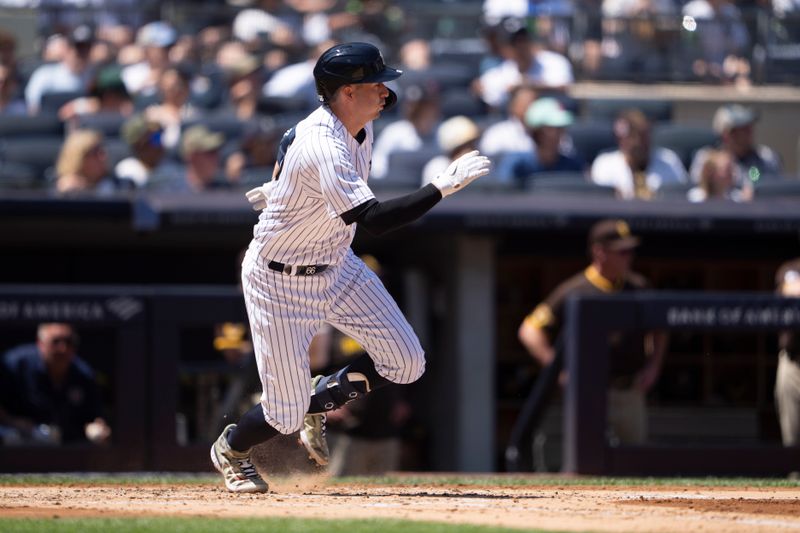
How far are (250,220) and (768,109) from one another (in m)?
5.08

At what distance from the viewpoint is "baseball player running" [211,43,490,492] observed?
192 inches

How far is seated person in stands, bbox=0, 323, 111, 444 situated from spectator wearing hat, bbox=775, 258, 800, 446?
3.86 metres

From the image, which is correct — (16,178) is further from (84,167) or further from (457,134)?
(457,134)

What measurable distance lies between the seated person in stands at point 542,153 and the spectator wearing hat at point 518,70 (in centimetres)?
129

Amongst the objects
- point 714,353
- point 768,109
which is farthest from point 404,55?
point 714,353

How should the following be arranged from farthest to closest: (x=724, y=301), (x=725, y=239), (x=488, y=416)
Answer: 1. (x=725, y=239)
2. (x=488, y=416)
3. (x=724, y=301)

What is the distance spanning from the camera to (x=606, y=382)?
8109 millimetres

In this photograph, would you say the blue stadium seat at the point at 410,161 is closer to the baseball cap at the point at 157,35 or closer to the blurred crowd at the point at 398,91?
the blurred crowd at the point at 398,91

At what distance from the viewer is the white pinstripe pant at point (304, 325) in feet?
16.8

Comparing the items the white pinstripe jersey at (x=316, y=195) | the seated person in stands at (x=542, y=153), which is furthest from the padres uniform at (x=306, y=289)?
the seated person in stands at (x=542, y=153)

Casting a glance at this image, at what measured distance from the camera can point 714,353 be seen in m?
9.55

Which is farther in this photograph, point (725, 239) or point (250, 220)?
point (725, 239)

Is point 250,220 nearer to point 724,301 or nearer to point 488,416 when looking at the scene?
point 488,416

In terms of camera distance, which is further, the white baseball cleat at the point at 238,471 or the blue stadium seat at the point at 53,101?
the blue stadium seat at the point at 53,101
